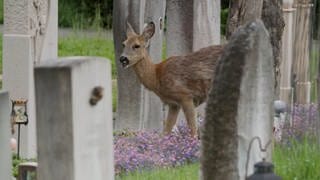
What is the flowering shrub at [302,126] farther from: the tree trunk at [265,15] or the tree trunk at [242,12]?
the tree trunk at [265,15]

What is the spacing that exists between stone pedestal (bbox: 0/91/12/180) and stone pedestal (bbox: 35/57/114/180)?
2.65ft

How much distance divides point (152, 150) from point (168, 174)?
194cm

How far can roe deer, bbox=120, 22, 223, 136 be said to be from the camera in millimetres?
12438

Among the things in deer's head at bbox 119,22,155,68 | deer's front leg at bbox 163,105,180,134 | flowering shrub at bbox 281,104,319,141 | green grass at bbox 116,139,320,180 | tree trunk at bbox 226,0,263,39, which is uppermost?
tree trunk at bbox 226,0,263,39

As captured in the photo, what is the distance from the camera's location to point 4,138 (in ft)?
19.9

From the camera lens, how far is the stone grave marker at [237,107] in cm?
599

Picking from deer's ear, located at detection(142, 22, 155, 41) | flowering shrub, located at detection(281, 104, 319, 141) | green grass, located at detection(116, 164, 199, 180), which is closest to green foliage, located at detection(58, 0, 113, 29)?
deer's ear, located at detection(142, 22, 155, 41)

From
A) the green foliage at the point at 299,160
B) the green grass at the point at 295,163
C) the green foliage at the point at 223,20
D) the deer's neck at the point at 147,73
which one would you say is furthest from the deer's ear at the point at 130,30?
the green foliage at the point at 223,20

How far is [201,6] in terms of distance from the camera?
1393 cm

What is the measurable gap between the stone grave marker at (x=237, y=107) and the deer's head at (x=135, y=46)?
6307mm

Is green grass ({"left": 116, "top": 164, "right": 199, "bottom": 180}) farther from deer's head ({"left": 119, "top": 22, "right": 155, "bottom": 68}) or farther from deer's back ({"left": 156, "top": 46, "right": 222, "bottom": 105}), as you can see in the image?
deer's head ({"left": 119, "top": 22, "right": 155, "bottom": 68})

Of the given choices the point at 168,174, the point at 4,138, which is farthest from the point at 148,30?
the point at 4,138

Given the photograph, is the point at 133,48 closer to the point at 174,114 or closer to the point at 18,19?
the point at 174,114

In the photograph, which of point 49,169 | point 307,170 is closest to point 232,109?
point 49,169
